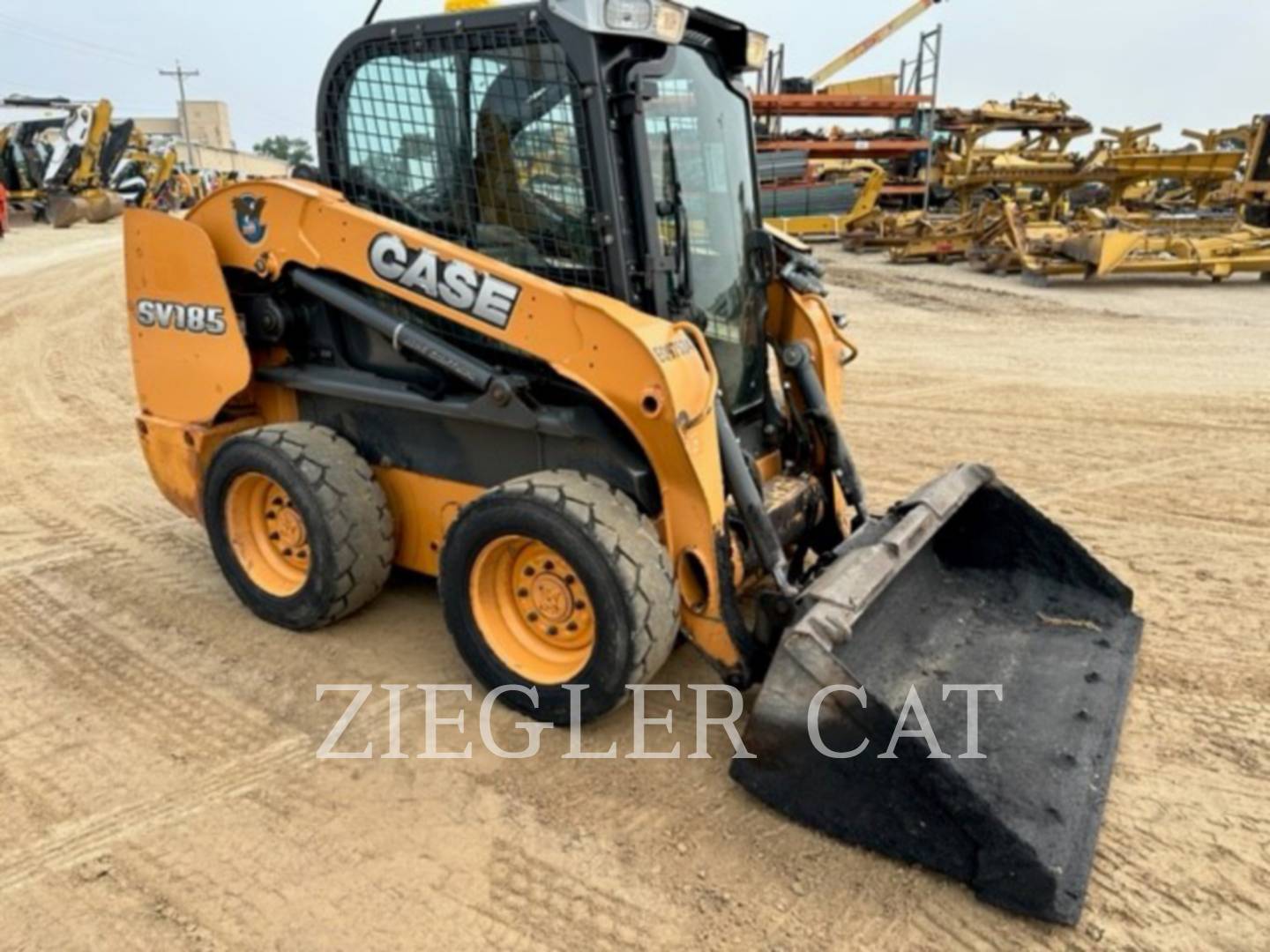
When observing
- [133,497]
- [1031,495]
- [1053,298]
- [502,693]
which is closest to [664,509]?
[502,693]

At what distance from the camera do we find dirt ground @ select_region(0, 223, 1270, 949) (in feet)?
7.58

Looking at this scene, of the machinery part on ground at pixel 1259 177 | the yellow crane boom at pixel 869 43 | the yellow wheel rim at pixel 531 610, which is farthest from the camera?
the yellow crane boom at pixel 869 43

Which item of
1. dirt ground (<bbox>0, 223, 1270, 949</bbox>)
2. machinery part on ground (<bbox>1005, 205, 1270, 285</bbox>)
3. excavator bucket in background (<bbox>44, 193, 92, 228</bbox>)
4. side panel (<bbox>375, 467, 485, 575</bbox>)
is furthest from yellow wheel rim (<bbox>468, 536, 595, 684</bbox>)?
excavator bucket in background (<bbox>44, 193, 92, 228</bbox>)

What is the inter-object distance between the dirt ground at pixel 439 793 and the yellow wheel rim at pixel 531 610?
9.3 inches

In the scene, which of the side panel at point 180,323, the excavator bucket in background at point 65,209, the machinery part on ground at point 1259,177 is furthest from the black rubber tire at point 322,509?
the excavator bucket in background at point 65,209

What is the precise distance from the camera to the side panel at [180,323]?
375 centimetres

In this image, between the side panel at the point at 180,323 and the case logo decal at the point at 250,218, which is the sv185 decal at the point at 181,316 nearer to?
the side panel at the point at 180,323

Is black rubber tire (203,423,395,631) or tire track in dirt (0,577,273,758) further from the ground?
black rubber tire (203,423,395,631)

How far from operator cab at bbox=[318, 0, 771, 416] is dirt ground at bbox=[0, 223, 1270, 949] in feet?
4.75

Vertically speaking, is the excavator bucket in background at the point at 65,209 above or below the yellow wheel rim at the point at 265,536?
above

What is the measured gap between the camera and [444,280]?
3135 millimetres

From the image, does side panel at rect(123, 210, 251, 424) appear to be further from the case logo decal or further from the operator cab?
the operator cab

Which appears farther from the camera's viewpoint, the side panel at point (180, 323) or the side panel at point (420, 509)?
the side panel at point (180, 323)

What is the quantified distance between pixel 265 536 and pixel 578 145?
80.0 inches
